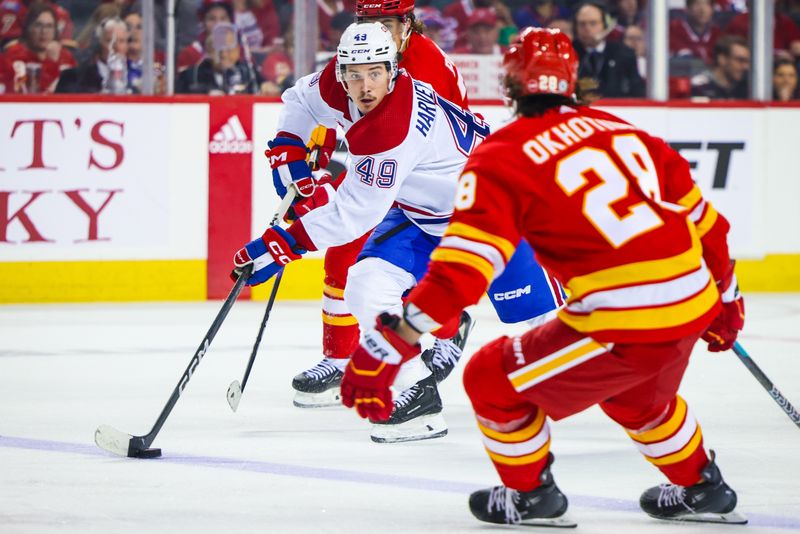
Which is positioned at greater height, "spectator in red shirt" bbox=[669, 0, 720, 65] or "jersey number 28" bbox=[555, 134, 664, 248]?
"spectator in red shirt" bbox=[669, 0, 720, 65]

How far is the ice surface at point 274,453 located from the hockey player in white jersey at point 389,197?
0.32m

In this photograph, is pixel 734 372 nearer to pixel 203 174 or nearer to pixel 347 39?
pixel 347 39

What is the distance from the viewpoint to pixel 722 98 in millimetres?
7793

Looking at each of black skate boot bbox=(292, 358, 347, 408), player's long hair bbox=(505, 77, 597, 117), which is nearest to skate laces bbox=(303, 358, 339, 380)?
black skate boot bbox=(292, 358, 347, 408)

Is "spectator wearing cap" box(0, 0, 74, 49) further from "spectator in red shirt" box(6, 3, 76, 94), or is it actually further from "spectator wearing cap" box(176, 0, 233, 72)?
"spectator wearing cap" box(176, 0, 233, 72)

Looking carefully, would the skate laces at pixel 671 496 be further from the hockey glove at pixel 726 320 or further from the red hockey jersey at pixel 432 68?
the red hockey jersey at pixel 432 68

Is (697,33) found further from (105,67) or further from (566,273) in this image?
(566,273)

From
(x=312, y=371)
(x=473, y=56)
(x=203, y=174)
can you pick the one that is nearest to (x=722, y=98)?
(x=473, y=56)

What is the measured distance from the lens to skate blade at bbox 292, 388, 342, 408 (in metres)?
4.64

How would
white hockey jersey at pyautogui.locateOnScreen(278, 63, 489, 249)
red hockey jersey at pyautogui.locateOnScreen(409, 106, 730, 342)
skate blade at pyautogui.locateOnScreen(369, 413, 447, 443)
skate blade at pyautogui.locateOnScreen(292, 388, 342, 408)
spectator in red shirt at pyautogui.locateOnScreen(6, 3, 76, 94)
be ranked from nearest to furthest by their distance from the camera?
red hockey jersey at pyautogui.locateOnScreen(409, 106, 730, 342) → white hockey jersey at pyautogui.locateOnScreen(278, 63, 489, 249) → skate blade at pyautogui.locateOnScreen(369, 413, 447, 443) → skate blade at pyautogui.locateOnScreen(292, 388, 342, 408) → spectator in red shirt at pyautogui.locateOnScreen(6, 3, 76, 94)

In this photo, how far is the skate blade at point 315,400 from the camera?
15.2ft

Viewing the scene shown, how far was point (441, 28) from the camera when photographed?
773 centimetres

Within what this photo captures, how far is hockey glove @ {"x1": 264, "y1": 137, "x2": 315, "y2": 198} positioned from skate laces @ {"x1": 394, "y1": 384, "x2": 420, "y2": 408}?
756 mm

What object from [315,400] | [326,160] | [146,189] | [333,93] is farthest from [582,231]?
[146,189]
